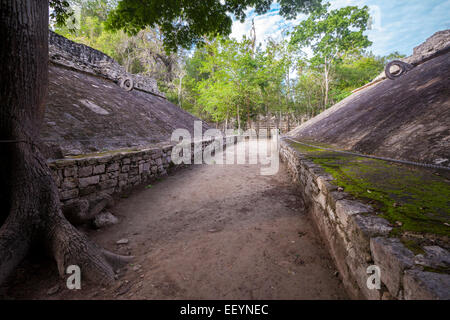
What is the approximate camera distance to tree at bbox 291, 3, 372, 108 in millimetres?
16594

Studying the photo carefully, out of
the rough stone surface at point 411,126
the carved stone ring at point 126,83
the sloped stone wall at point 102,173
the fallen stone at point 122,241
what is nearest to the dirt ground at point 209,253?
the fallen stone at point 122,241

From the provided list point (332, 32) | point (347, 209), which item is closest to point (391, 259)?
point (347, 209)

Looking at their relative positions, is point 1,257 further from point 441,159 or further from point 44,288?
point 441,159

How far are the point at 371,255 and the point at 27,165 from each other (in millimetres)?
3661

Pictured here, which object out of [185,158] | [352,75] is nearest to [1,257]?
[185,158]

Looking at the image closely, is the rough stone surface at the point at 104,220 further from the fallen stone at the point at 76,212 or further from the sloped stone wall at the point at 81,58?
the sloped stone wall at the point at 81,58

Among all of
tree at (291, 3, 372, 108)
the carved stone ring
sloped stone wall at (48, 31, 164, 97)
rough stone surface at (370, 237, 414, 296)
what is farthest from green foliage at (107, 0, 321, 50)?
tree at (291, 3, 372, 108)

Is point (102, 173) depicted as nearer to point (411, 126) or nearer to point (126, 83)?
point (411, 126)

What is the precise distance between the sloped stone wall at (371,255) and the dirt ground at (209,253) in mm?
282

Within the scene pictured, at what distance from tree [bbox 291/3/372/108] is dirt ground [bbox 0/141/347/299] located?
2031 cm

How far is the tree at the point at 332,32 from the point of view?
653 inches

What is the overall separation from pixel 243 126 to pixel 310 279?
2208 centimetres

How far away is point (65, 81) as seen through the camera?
6723 mm

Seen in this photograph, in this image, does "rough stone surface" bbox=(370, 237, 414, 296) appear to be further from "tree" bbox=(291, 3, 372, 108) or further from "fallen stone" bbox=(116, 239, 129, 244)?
"tree" bbox=(291, 3, 372, 108)
